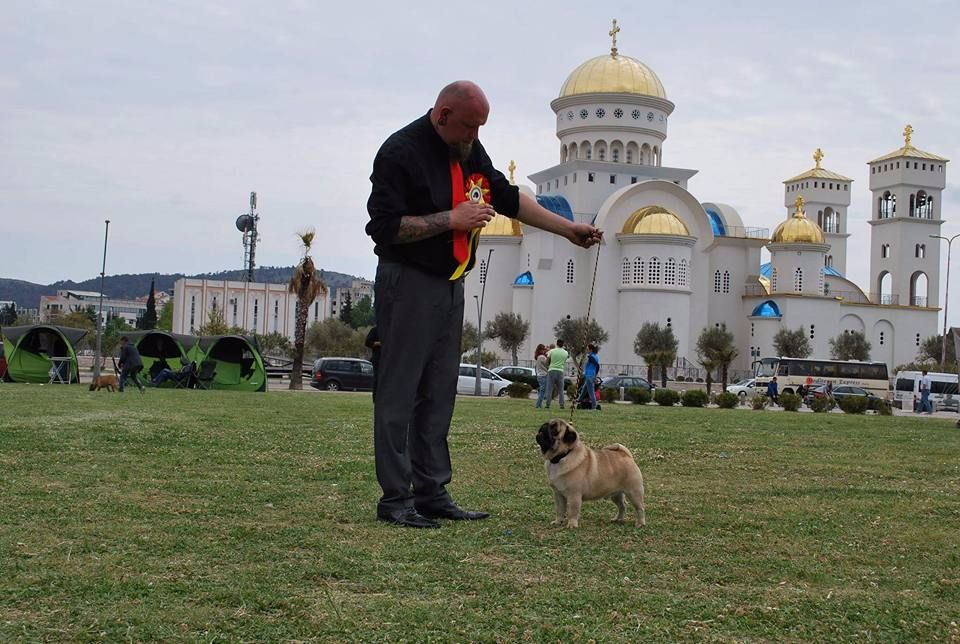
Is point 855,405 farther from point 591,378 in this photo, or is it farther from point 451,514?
point 451,514

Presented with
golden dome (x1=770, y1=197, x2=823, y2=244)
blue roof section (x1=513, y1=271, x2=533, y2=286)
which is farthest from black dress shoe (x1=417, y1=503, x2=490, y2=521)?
golden dome (x1=770, y1=197, x2=823, y2=244)

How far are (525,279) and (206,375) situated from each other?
128 feet

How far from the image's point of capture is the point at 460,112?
5785 mm

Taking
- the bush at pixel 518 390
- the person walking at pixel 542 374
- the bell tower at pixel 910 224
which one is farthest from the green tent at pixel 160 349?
the bell tower at pixel 910 224

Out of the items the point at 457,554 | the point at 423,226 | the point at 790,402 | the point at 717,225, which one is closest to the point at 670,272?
the point at 717,225

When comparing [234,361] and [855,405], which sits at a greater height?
[234,361]

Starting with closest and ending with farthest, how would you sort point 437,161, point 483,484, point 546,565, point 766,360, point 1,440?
point 546,565 < point 437,161 < point 483,484 < point 1,440 < point 766,360

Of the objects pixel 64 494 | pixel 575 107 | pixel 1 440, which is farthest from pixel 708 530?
pixel 575 107

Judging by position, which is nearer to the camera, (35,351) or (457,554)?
(457,554)

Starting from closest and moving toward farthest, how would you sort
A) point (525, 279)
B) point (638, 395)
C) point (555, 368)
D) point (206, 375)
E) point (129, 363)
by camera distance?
point (555, 368) → point (129, 363) → point (638, 395) → point (206, 375) → point (525, 279)

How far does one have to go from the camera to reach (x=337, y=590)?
4004 mm

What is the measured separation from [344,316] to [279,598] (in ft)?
360

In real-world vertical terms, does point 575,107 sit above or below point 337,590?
above

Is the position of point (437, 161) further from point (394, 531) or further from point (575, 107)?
point (575, 107)
